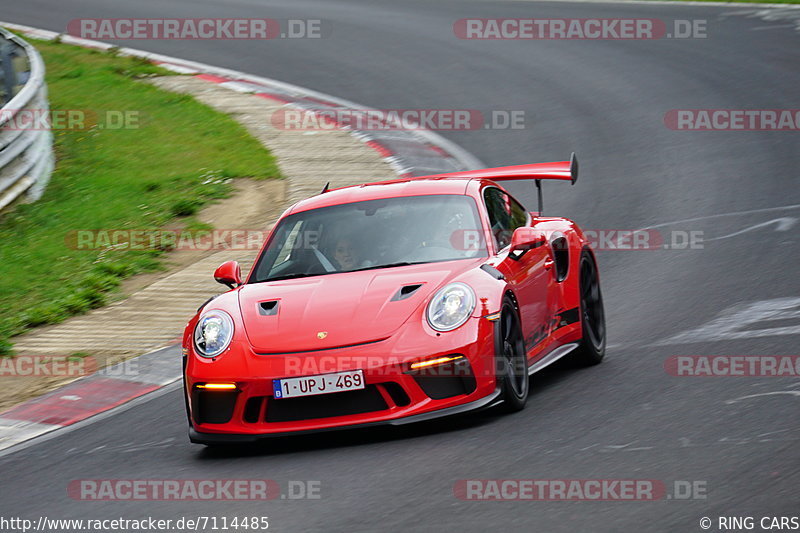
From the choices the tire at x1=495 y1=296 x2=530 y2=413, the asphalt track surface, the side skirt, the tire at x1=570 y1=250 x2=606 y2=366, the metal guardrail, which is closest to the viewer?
the asphalt track surface

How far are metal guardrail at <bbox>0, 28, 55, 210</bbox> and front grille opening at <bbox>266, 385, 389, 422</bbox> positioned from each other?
750cm

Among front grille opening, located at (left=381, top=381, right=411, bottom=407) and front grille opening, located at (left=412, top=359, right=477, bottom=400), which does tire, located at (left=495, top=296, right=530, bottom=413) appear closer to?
front grille opening, located at (left=412, top=359, right=477, bottom=400)

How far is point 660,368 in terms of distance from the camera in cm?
748

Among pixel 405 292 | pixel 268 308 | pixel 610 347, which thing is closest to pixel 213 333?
Answer: pixel 268 308

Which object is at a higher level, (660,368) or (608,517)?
(608,517)

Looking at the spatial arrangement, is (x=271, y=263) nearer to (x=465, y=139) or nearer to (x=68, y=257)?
(x=68, y=257)

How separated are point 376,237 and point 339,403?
56.7 inches

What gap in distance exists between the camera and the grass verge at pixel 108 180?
1119 cm

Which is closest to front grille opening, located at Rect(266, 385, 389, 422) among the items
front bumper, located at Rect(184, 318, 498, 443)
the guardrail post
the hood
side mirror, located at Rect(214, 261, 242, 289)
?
front bumper, located at Rect(184, 318, 498, 443)

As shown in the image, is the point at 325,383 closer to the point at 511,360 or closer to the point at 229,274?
the point at 511,360

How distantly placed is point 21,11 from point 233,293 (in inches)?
867

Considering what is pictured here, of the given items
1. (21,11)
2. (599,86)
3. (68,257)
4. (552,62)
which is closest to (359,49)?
(552,62)

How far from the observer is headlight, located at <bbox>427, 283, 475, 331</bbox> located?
6.35 m

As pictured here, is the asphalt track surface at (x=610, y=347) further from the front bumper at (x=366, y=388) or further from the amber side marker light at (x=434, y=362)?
the amber side marker light at (x=434, y=362)
